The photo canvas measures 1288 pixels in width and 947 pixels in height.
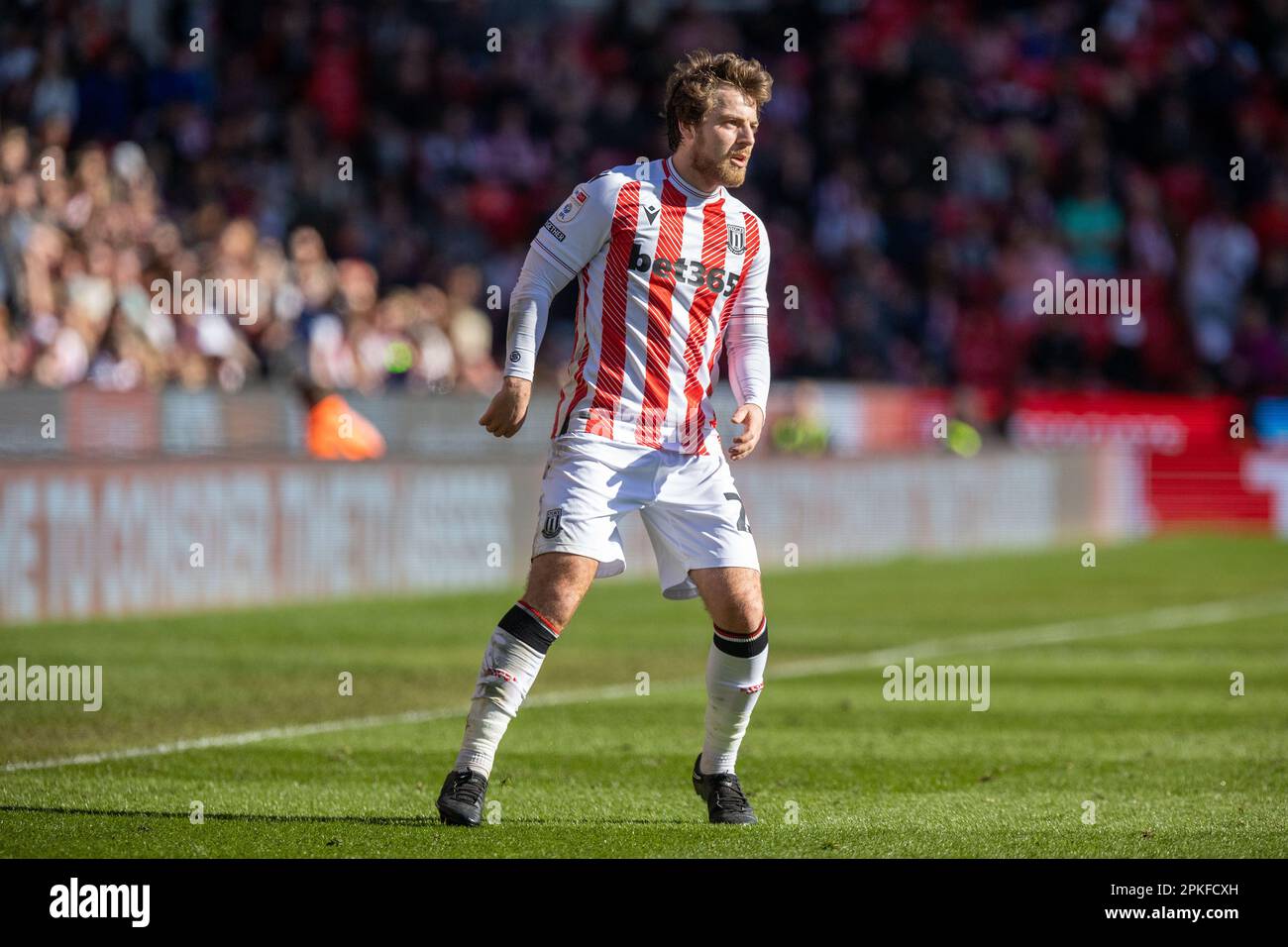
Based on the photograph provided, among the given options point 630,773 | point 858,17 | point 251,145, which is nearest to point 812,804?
point 630,773

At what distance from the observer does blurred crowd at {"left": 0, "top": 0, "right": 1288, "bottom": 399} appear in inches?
800

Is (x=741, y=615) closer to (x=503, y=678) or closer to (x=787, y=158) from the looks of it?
(x=503, y=678)

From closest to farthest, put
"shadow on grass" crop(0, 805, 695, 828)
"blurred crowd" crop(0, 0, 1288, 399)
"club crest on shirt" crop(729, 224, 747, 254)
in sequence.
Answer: "shadow on grass" crop(0, 805, 695, 828)
"club crest on shirt" crop(729, 224, 747, 254)
"blurred crowd" crop(0, 0, 1288, 399)

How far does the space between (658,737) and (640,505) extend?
9.23 feet

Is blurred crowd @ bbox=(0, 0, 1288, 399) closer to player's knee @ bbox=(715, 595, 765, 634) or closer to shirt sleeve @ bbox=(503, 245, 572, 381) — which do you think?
shirt sleeve @ bbox=(503, 245, 572, 381)

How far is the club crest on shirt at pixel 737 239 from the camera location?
6922 mm

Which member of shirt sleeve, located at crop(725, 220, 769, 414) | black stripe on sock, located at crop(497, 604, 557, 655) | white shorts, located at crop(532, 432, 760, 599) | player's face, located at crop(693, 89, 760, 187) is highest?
player's face, located at crop(693, 89, 760, 187)

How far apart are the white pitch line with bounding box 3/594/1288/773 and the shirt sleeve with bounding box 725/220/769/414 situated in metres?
3.14

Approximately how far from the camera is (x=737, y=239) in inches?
273
